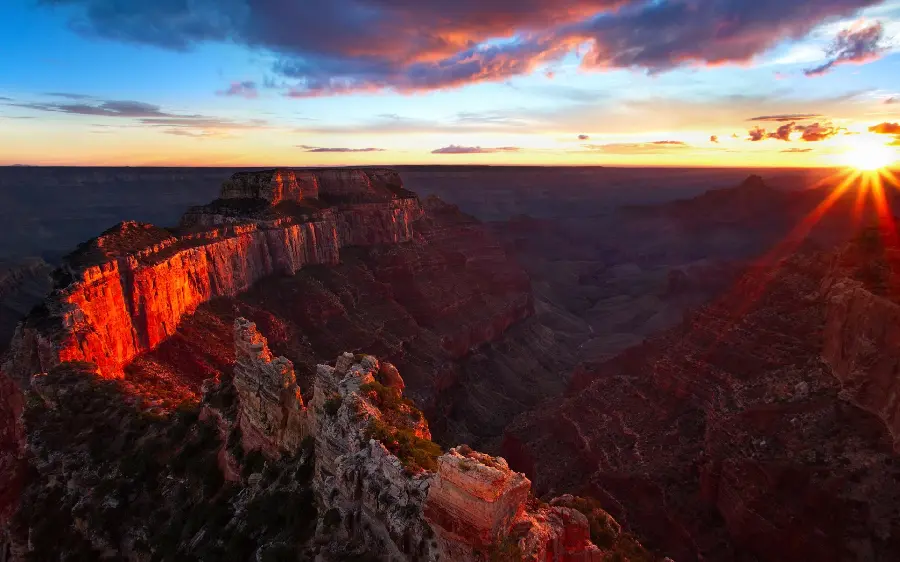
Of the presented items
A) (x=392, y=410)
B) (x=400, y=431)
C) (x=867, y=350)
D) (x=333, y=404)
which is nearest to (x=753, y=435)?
(x=867, y=350)

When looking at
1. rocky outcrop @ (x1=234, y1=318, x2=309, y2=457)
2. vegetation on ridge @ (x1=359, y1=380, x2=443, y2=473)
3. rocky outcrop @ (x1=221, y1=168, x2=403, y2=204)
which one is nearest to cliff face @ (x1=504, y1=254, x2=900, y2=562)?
vegetation on ridge @ (x1=359, y1=380, x2=443, y2=473)

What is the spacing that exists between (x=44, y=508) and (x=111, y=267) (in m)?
24.6

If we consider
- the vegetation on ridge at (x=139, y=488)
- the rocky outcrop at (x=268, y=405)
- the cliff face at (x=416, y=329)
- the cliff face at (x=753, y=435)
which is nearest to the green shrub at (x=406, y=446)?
the vegetation on ridge at (x=139, y=488)

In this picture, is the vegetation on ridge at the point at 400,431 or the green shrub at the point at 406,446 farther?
the vegetation on ridge at the point at 400,431

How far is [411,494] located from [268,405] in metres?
11.9

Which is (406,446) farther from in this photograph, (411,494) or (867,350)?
(867,350)

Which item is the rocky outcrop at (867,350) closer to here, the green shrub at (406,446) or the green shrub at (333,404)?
the green shrub at (406,446)

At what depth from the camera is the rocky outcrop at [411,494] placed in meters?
15.5

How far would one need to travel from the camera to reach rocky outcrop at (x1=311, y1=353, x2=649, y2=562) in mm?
15477

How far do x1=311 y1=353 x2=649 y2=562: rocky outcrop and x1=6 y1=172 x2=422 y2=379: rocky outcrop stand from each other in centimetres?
2876

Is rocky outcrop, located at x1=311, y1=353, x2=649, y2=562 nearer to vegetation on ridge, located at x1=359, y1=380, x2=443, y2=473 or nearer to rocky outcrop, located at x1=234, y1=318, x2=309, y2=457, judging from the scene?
vegetation on ridge, located at x1=359, y1=380, x2=443, y2=473

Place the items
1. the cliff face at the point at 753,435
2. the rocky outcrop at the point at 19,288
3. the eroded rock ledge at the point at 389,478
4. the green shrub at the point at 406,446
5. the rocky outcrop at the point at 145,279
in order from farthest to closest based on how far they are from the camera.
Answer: the rocky outcrop at the point at 19,288, the rocky outcrop at the point at 145,279, the cliff face at the point at 753,435, the green shrub at the point at 406,446, the eroded rock ledge at the point at 389,478

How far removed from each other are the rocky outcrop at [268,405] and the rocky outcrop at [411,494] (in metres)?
1.87

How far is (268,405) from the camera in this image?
88.0 feet
